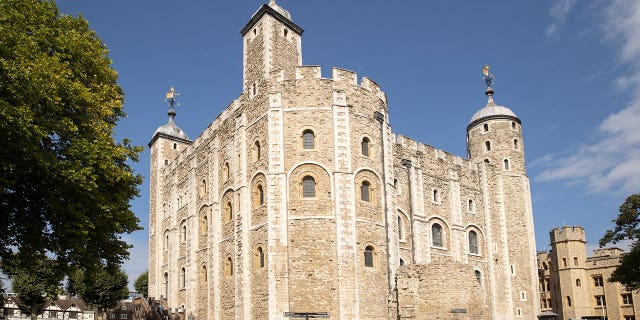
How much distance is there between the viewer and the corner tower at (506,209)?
1549 inches

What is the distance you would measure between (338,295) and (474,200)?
18082 mm

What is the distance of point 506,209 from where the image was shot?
1634 inches

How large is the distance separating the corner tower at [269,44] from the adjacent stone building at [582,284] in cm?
3235

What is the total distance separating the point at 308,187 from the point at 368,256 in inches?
158

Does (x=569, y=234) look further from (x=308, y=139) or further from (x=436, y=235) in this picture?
(x=308, y=139)

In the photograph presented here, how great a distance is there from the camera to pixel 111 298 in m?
39.5

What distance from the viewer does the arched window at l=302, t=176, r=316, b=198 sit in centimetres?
2644

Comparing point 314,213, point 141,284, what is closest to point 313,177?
point 314,213

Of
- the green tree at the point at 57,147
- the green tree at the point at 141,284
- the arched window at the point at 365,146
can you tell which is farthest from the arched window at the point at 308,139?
the green tree at the point at 141,284

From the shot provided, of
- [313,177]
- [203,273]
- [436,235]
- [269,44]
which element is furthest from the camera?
[436,235]

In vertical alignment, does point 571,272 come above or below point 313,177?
below

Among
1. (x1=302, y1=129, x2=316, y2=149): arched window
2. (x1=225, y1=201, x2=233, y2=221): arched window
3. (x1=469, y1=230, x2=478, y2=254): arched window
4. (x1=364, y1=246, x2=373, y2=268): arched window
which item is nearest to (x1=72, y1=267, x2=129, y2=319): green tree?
(x1=225, y1=201, x2=233, y2=221): arched window

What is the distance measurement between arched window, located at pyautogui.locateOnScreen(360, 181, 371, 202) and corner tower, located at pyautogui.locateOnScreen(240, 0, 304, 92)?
23.3 ft

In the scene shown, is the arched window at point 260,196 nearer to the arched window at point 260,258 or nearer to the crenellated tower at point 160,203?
the arched window at point 260,258
